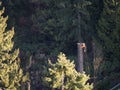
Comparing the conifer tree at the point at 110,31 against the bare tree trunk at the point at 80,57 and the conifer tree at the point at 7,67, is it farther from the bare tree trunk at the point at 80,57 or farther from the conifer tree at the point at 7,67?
the conifer tree at the point at 7,67

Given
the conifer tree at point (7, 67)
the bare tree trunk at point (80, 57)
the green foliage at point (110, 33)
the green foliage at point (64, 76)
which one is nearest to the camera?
the green foliage at point (64, 76)

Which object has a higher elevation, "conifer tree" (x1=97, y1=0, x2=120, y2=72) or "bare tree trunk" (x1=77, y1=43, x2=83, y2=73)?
"conifer tree" (x1=97, y1=0, x2=120, y2=72)

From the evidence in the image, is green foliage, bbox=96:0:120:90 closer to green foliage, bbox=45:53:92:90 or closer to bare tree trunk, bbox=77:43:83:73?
bare tree trunk, bbox=77:43:83:73

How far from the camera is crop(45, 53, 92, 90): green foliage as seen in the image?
105 ft

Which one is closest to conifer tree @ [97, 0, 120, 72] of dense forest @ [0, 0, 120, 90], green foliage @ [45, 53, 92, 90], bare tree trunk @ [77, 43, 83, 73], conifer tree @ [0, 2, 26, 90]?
dense forest @ [0, 0, 120, 90]

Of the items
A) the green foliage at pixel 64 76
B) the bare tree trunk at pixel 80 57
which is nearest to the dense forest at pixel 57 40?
the bare tree trunk at pixel 80 57

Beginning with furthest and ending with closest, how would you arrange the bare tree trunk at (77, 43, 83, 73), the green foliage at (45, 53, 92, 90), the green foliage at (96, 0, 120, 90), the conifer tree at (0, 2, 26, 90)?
the bare tree trunk at (77, 43, 83, 73) → the conifer tree at (0, 2, 26, 90) → the green foliage at (96, 0, 120, 90) → the green foliage at (45, 53, 92, 90)

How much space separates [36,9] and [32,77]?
872cm

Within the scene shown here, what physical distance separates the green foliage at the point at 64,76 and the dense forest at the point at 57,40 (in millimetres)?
8334

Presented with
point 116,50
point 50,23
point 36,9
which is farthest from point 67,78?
point 36,9

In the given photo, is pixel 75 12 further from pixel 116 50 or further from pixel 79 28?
pixel 116 50

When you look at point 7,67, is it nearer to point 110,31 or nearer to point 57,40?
point 57,40

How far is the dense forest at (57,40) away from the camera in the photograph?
44531 mm

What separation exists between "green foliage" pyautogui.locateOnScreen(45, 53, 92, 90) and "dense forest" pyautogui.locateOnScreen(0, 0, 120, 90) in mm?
8334
